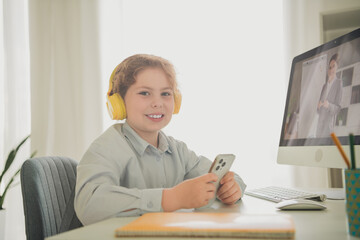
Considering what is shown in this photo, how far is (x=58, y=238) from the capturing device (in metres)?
0.67

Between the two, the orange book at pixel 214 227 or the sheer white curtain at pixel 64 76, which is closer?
the orange book at pixel 214 227

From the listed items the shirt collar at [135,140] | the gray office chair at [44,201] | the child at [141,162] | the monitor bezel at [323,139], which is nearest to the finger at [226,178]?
the child at [141,162]

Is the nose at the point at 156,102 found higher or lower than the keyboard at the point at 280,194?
higher

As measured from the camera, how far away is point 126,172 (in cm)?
114

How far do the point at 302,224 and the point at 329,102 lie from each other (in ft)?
2.09

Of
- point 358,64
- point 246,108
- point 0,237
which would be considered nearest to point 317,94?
point 358,64

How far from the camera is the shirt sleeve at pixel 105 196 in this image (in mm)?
909

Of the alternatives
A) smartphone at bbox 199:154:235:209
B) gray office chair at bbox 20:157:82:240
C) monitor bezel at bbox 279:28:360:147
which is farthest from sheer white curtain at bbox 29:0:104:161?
smartphone at bbox 199:154:235:209

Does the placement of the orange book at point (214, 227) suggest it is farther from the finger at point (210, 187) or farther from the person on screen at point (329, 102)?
the person on screen at point (329, 102)

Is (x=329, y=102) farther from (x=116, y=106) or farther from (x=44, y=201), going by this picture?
(x=44, y=201)

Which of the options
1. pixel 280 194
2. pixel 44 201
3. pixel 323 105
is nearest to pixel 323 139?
pixel 323 105

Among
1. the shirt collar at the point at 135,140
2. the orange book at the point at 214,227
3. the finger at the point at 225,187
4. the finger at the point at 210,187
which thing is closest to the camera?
the orange book at the point at 214,227

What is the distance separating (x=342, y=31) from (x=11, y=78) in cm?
254

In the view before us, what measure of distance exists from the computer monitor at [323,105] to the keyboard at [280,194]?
0.39ft
